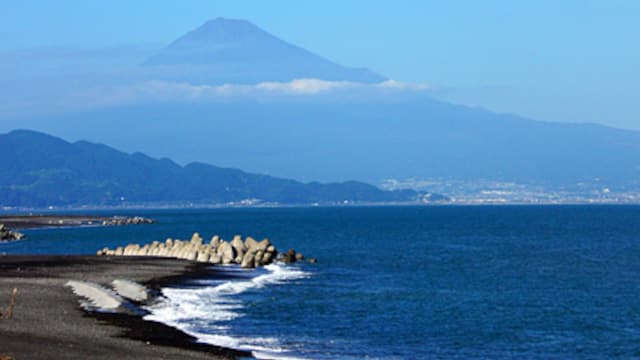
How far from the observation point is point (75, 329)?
125 feet

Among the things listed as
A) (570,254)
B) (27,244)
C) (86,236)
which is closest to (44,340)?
(570,254)

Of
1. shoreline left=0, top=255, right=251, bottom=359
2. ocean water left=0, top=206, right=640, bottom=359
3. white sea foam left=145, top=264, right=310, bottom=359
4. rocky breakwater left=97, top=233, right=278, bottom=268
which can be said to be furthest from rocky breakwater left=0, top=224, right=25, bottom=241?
white sea foam left=145, top=264, right=310, bottom=359

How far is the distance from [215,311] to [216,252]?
35.4 m

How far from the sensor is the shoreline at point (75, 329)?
32875 mm

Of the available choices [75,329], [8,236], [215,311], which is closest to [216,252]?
[215,311]

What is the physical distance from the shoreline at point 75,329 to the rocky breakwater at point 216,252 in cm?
1581

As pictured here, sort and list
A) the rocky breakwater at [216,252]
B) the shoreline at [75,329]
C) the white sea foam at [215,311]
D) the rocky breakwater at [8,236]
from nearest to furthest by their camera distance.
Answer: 1. the shoreline at [75,329]
2. the white sea foam at [215,311]
3. the rocky breakwater at [216,252]
4. the rocky breakwater at [8,236]

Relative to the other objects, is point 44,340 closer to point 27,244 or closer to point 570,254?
point 570,254

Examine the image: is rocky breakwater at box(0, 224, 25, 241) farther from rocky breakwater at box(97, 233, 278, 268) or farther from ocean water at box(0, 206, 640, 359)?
ocean water at box(0, 206, 640, 359)

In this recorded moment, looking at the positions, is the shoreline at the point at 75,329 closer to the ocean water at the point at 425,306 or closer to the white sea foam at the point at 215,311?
the white sea foam at the point at 215,311

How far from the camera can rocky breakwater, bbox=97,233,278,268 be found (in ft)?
262

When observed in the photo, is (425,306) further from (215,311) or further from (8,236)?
(8,236)

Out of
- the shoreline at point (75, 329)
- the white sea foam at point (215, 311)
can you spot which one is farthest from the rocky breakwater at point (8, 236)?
the white sea foam at point (215, 311)

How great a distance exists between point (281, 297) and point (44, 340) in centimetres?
2120
